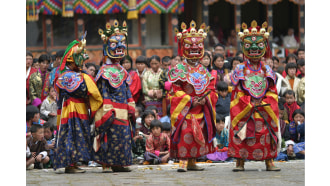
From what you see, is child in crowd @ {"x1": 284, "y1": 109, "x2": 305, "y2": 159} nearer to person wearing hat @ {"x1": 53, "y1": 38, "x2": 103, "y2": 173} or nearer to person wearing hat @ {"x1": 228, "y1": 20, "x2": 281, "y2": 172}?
person wearing hat @ {"x1": 228, "y1": 20, "x2": 281, "y2": 172}

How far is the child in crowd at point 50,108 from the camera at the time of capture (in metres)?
12.0

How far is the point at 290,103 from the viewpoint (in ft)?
42.0

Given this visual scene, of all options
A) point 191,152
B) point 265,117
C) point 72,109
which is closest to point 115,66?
point 72,109

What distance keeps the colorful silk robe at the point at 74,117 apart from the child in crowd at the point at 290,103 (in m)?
4.31

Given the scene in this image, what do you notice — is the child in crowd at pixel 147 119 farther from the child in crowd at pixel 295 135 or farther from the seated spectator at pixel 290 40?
the seated spectator at pixel 290 40

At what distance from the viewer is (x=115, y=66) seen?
1012 cm

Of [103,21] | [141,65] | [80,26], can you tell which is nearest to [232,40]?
[103,21]

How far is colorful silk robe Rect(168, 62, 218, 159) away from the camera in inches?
399

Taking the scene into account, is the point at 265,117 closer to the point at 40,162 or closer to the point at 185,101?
the point at 185,101

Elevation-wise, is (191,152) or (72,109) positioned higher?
(72,109)

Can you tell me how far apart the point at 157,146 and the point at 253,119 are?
88.0 inches

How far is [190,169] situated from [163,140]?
1.45m

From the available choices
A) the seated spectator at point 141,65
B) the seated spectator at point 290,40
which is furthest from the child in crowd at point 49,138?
the seated spectator at point 290,40

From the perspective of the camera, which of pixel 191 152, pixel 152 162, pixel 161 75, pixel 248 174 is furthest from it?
pixel 161 75
